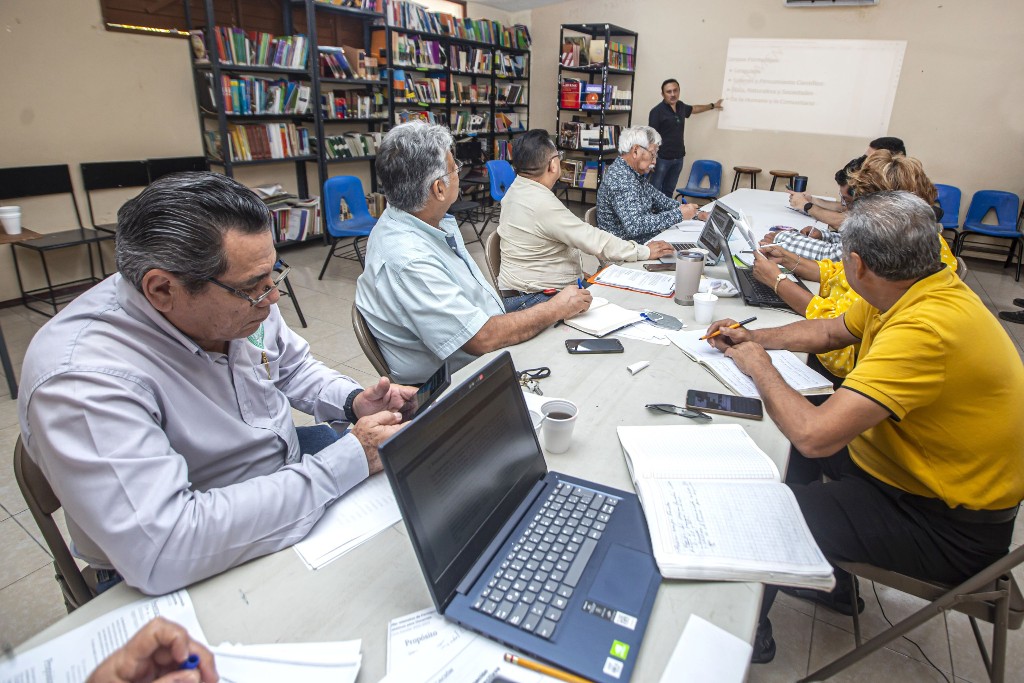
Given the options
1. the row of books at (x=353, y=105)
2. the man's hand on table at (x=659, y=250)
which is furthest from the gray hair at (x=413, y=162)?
the row of books at (x=353, y=105)

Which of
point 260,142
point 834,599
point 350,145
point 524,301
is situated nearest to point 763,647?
point 834,599

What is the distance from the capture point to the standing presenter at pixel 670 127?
22.2 ft

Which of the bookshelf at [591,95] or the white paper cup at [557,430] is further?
the bookshelf at [591,95]

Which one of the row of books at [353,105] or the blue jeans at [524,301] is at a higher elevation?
the row of books at [353,105]

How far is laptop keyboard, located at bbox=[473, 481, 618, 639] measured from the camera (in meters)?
0.81

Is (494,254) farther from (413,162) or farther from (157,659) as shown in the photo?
(157,659)

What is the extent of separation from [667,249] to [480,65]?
542 centimetres

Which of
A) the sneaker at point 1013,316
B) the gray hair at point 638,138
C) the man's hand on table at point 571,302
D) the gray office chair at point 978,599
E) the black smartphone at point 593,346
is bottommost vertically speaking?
the sneaker at point 1013,316

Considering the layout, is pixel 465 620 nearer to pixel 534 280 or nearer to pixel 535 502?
pixel 535 502

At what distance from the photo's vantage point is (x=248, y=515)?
0.93 metres

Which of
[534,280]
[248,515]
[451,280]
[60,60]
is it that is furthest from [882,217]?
[60,60]

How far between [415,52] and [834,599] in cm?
622

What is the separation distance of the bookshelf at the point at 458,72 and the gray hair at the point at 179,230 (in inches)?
219

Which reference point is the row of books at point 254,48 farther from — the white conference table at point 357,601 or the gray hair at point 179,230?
the white conference table at point 357,601
